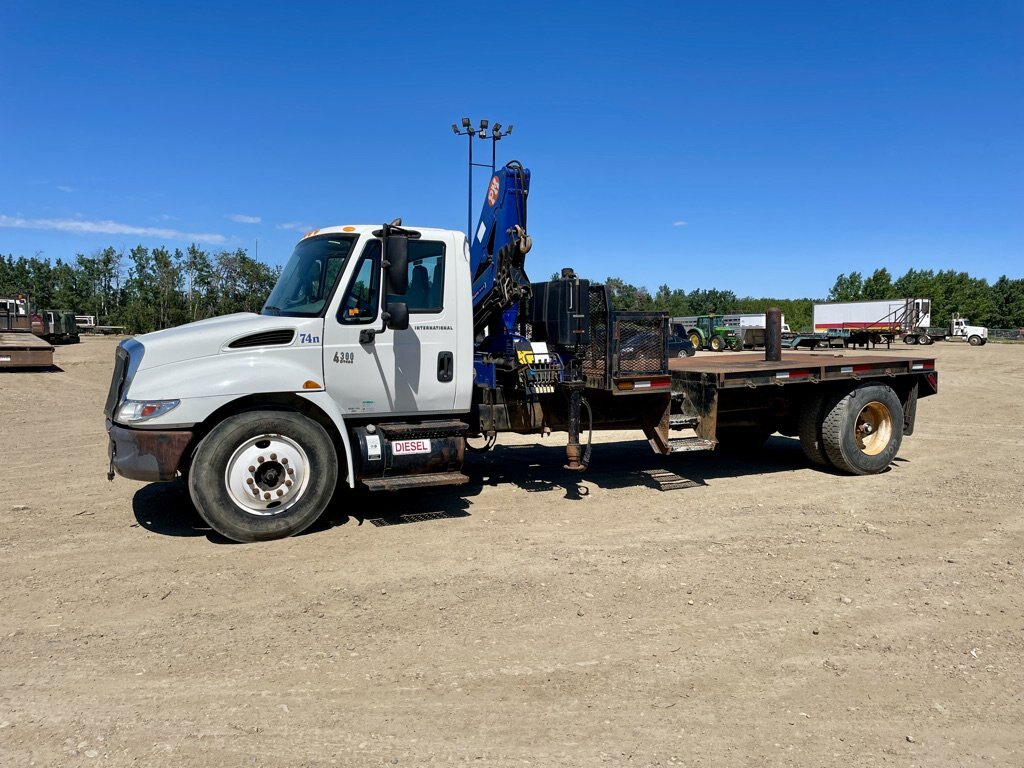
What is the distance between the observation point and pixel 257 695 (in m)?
3.55

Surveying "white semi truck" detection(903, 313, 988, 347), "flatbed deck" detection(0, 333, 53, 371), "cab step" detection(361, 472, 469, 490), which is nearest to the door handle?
"cab step" detection(361, 472, 469, 490)

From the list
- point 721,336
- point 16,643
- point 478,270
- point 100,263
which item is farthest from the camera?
point 100,263

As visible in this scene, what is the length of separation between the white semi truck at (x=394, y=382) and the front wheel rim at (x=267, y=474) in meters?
0.01

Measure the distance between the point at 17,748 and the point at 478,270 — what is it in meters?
7.17

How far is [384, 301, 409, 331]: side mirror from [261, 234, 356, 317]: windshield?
0.60m

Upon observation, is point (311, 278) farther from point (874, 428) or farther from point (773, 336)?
point (874, 428)

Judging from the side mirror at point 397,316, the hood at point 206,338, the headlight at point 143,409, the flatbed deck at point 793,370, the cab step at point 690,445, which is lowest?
the cab step at point 690,445

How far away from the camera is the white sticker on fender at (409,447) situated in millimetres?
6434

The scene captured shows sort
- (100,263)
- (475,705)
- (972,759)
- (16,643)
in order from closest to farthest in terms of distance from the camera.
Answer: (972,759) → (475,705) → (16,643) → (100,263)

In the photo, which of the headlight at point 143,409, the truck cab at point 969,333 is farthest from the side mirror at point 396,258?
the truck cab at point 969,333

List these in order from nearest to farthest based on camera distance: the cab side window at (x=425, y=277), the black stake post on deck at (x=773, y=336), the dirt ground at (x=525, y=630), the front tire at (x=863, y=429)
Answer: the dirt ground at (x=525, y=630)
the cab side window at (x=425, y=277)
the front tire at (x=863, y=429)
the black stake post on deck at (x=773, y=336)

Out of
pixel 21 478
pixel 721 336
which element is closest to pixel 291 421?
pixel 21 478

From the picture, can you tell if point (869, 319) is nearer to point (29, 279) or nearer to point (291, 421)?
point (291, 421)

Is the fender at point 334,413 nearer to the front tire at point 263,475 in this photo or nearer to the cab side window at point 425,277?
the front tire at point 263,475
